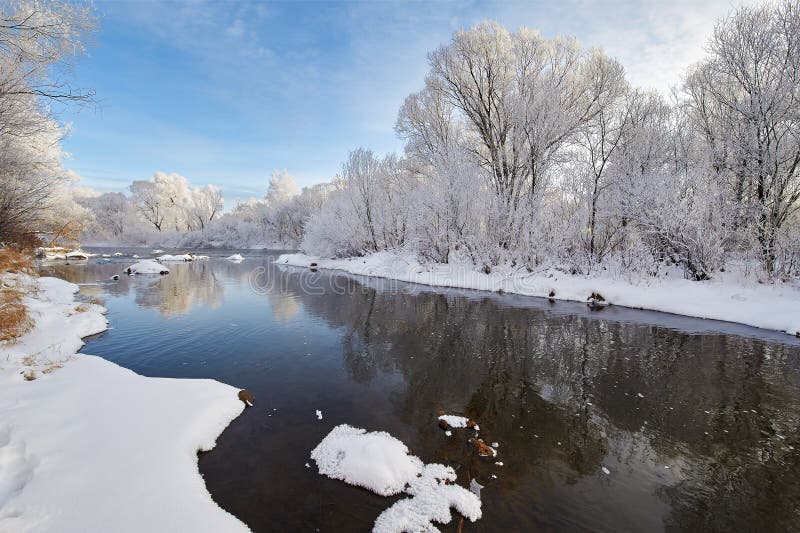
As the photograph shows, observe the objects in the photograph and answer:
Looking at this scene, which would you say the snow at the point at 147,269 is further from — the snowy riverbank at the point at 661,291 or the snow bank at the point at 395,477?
the snow bank at the point at 395,477

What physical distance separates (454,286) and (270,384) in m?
14.3

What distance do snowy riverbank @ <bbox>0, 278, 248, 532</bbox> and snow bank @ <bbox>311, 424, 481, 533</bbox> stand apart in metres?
1.32

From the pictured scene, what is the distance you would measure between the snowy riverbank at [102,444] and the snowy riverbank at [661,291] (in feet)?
48.4

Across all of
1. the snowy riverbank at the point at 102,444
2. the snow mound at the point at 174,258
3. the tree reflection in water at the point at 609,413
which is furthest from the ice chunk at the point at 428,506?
the snow mound at the point at 174,258

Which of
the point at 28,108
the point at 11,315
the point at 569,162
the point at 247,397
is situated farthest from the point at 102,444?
the point at 569,162

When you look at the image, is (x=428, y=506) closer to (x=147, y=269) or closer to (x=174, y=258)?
(x=147, y=269)

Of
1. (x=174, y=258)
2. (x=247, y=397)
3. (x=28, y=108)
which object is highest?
(x=28, y=108)

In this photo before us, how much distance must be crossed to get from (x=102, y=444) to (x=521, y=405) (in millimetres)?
6206

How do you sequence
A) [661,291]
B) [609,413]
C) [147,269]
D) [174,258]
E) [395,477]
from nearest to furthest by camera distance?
[395,477] → [609,413] → [661,291] → [147,269] → [174,258]

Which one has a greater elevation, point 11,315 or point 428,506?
point 11,315

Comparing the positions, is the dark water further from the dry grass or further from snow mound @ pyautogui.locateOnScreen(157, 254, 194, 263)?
snow mound @ pyautogui.locateOnScreen(157, 254, 194, 263)

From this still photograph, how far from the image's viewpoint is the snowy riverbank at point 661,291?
10945 millimetres

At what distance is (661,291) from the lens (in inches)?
540

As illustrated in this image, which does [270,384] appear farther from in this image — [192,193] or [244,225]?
[192,193]
